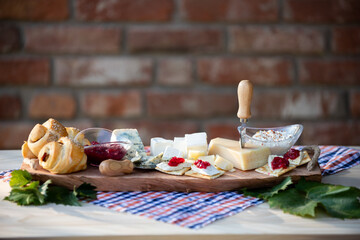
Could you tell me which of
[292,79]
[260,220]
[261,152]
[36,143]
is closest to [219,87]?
[292,79]

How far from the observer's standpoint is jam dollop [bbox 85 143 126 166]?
2.87ft

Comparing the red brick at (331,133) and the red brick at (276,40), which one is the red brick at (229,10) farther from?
A: the red brick at (331,133)

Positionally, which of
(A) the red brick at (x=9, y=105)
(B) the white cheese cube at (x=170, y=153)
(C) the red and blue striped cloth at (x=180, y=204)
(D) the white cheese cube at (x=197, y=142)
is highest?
(A) the red brick at (x=9, y=105)

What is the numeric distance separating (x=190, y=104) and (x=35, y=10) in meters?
0.59

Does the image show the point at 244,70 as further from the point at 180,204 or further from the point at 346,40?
the point at 180,204

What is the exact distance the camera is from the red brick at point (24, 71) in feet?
4.79

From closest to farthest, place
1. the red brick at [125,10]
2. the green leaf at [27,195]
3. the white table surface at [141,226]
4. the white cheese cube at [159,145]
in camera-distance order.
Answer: the white table surface at [141,226] < the green leaf at [27,195] < the white cheese cube at [159,145] < the red brick at [125,10]

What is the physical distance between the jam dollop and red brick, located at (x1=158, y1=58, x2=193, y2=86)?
2.08ft

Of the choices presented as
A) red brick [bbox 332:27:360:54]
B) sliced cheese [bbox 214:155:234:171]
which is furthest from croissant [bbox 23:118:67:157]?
red brick [bbox 332:27:360:54]

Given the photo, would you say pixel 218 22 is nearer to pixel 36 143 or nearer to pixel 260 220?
pixel 36 143

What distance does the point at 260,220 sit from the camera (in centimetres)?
68

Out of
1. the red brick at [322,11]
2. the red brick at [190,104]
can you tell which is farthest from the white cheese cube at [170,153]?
the red brick at [322,11]

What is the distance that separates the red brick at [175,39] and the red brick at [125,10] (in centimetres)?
4

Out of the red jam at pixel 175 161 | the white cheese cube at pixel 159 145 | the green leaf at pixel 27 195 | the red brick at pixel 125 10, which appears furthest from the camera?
the red brick at pixel 125 10
